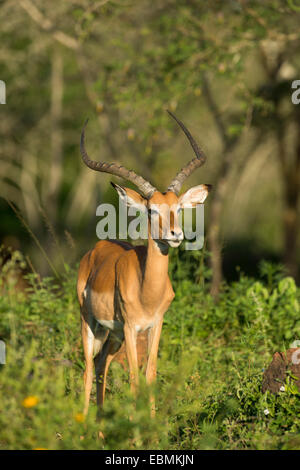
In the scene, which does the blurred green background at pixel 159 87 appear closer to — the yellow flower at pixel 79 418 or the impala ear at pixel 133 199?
the impala ear at pixel 133 199

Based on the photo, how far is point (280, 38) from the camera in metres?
9.80

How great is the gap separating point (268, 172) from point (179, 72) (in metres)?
24.2

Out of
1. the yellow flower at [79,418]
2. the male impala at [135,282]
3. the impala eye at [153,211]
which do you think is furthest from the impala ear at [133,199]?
the yellow flower at [79,418]

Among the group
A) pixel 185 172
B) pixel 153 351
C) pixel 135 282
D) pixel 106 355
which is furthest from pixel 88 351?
pixel 185 172

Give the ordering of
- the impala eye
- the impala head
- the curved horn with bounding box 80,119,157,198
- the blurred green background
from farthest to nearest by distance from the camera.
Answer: the blurred green background → the curved horn with bounding box 80,119,157,198 → the impala eye → the impala head

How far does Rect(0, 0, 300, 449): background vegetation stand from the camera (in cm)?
394

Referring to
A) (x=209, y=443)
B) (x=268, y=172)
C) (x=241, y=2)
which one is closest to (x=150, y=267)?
(x=209, y=443)

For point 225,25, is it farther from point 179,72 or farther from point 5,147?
point 5,147

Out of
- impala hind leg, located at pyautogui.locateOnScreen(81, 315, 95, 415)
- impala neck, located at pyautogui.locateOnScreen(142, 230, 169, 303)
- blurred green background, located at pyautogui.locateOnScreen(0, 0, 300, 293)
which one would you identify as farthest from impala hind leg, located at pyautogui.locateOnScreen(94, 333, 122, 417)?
blurred green background, located at pyautogui.locateOnScreen(0, 0, 300, 293)

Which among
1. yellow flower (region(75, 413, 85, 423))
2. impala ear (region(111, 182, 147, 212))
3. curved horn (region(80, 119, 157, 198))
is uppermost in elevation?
curved horn (region(80, 119, 157, 198))

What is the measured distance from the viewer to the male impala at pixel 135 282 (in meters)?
4.98

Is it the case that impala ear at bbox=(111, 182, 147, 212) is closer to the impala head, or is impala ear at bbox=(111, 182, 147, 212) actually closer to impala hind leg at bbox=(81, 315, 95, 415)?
the impala head

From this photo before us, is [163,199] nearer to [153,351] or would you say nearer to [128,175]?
[128,175]

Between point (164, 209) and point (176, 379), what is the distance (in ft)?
4.78
